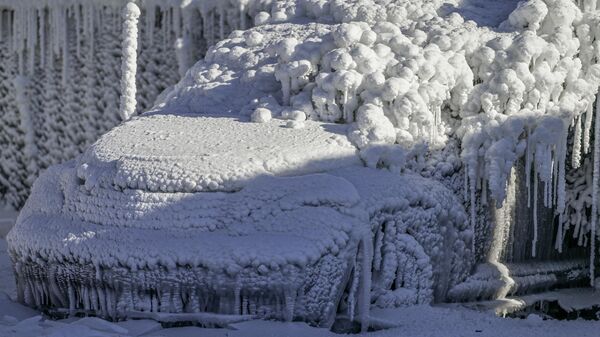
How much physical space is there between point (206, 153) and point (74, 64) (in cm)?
421

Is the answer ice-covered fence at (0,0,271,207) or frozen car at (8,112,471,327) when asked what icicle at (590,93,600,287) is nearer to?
frozen car at (8,112,471,327)

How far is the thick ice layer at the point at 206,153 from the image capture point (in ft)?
20.6

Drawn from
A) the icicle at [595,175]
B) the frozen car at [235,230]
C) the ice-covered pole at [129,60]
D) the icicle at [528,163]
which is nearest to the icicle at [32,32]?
the ice-covered pole at [129,60]

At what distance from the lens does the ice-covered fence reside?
30.6 ft

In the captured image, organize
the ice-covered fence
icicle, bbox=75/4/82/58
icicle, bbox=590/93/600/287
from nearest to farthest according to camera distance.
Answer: icicle, bbox=590/93/600/287 → the ice-covered fence → icicle, bbox=75/4/82/58

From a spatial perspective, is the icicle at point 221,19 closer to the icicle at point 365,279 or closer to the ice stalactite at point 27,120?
the ice stalactite at point 27,120

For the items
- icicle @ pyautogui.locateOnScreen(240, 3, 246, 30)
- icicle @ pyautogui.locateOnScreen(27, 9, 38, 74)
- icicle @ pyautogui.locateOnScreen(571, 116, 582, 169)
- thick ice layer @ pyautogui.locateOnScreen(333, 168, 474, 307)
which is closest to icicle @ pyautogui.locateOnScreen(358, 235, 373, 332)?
thick ice layer @ pyautogui.locateOnScreen(333, 168, 474, 307)

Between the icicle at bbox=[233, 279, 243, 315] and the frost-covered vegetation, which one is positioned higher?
the frost-covered vegetation

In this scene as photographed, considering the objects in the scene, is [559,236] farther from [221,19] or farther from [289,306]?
[221,19]

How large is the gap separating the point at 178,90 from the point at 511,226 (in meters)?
2.64

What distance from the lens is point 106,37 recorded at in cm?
996

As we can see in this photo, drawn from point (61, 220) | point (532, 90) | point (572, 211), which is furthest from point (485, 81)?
point (61, 220)

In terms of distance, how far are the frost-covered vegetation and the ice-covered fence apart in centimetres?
118

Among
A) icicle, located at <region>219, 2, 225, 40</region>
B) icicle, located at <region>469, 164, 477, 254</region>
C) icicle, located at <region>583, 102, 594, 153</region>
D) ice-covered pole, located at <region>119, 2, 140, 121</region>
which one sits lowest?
icicle, located at <region>469, 164, 477, 254</region>
